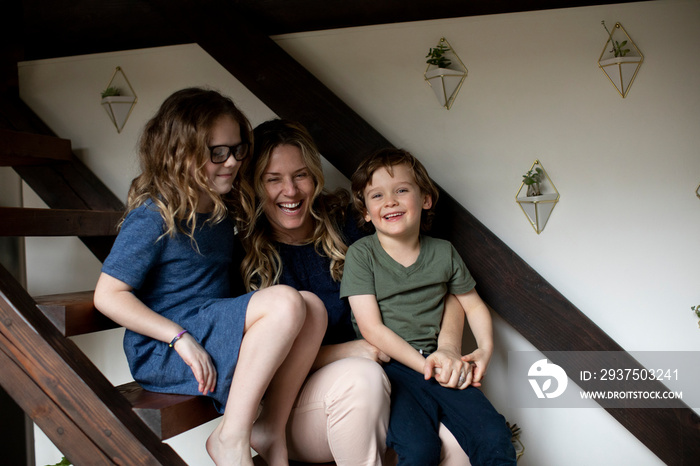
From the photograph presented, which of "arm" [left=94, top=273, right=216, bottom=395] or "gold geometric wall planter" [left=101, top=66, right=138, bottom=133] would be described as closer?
"arm" [left=94, top=273, right=216, bottom=395]

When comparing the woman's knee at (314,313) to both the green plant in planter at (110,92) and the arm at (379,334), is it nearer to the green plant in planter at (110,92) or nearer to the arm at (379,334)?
the arm at (379,334)

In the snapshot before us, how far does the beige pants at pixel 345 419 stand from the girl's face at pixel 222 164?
23.2 inches

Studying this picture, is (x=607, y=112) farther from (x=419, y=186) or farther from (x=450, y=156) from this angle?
(x=419, y=186)

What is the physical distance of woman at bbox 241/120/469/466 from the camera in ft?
5.06

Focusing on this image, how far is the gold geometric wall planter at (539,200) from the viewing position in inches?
83.1

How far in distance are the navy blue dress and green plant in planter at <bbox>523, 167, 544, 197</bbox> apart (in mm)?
1119

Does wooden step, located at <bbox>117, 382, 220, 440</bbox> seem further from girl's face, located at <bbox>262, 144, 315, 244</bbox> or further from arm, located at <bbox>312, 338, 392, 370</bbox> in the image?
girl's face, located at <bbox>262, 144, 315, 244</bbox>

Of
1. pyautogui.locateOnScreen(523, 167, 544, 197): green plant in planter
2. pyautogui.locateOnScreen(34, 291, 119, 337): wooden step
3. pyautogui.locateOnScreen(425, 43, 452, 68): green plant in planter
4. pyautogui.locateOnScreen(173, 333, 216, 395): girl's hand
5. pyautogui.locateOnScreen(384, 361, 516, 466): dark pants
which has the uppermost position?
pyautogui.locateOnScreen(425, 43, 452, 68): green plant in planter

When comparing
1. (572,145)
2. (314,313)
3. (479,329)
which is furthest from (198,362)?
(572,145)

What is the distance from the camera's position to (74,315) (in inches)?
58.7

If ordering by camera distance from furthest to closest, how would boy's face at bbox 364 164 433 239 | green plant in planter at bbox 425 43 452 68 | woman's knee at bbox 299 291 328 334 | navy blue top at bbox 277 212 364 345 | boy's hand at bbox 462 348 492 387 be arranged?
green plant in planter at bbox 425 43 452 68
navy blue top at bbox 277 212 364 345
boy's face at bbox 364 164 433 239
boy's hand at bbox 462 348 492 387
woman's knee at bbox 299 291 328 334

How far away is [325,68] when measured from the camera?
2.27 metres

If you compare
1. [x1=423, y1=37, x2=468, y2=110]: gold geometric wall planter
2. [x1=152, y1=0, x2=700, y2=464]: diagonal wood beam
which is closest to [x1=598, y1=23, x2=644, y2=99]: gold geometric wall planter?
[x1=423, y1=37, x2=468, y2=110]: gold geometric wall planter

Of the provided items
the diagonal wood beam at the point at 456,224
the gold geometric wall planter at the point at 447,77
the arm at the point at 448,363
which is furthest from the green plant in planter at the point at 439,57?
the arm at the point at 448,363
